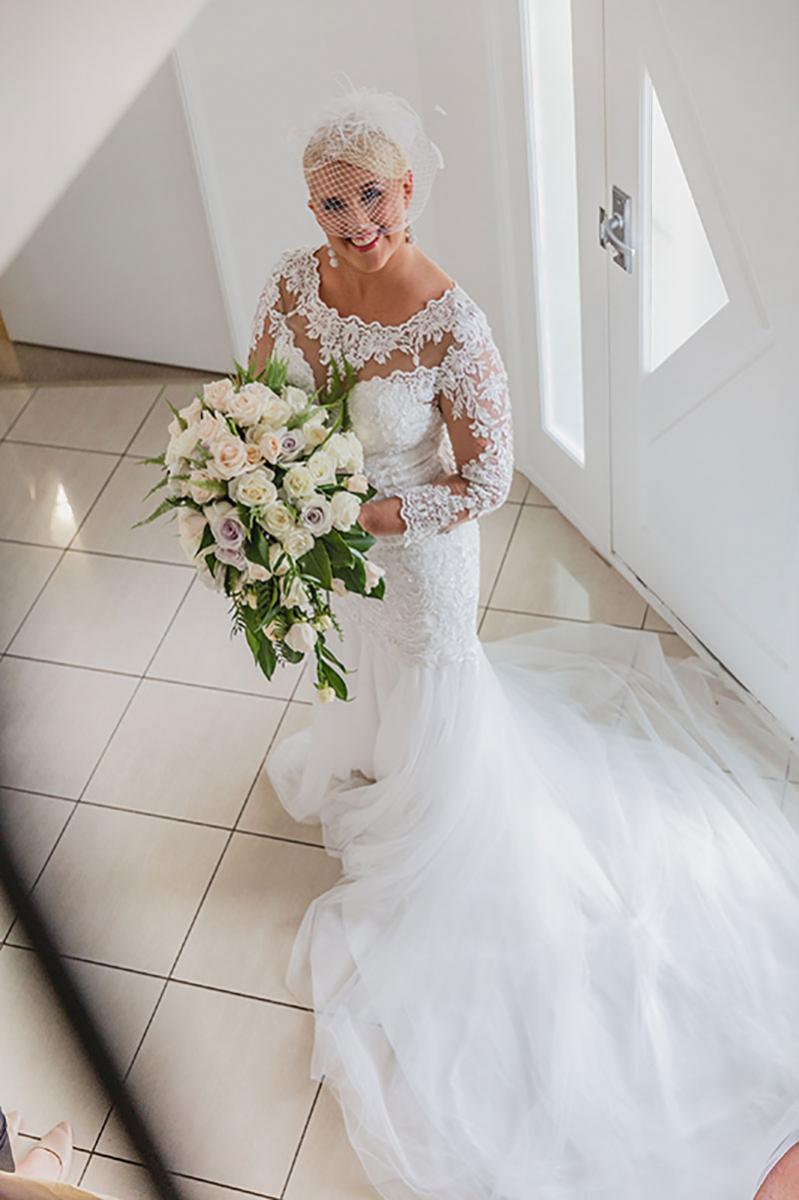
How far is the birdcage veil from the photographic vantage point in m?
2.00

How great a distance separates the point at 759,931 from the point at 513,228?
175cm

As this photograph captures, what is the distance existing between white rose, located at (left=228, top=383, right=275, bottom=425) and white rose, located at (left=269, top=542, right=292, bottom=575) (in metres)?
0.20

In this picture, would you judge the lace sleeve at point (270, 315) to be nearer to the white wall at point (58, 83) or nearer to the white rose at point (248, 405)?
the white rose at point (248, 405)

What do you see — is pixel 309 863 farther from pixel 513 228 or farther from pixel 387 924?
pixel 513 228

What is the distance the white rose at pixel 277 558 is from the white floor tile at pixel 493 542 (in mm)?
1564

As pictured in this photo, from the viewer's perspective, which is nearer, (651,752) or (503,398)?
(503,398)

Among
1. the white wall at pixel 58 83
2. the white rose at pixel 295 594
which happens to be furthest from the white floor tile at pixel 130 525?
the white wall at pixel 58 83

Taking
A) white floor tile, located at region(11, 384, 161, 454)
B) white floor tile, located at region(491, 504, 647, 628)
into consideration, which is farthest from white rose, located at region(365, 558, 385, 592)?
white floor tile, located at region(11, 384, 161, 454)

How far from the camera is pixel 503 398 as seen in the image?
2.27 m

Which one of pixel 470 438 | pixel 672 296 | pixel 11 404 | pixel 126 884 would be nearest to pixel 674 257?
pixel 672 296

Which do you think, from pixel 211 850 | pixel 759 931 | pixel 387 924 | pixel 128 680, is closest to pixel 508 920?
pixel 387 924

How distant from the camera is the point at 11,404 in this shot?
4359 mm

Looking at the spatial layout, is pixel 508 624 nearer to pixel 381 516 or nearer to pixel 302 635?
pixel 381 516

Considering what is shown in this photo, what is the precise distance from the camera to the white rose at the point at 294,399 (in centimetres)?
207
